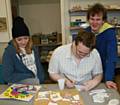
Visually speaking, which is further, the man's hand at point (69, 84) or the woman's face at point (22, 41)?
the woman's face at point (22, 41)

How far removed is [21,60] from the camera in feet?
6.43

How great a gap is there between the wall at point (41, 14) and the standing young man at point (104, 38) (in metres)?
2.30

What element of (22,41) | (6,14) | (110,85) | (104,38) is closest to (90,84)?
(110,85)

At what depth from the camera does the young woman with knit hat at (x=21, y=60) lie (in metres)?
1.91

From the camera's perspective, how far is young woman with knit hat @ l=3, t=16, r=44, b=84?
1.91 m

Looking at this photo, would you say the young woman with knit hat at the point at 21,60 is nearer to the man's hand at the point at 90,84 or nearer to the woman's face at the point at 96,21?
the man's hand at the point at 90,84

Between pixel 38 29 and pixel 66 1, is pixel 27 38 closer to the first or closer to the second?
pixel 66 1

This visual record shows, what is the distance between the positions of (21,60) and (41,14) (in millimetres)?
2527

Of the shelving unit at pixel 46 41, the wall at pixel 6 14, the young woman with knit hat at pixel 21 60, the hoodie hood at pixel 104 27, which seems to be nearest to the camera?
the young woman with knit hat at pixel 21 60

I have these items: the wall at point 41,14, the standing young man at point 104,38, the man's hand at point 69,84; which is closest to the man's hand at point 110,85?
the standing young man at point 104,38

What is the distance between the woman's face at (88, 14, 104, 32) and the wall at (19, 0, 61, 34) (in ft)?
7.53

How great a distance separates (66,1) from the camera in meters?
3.63

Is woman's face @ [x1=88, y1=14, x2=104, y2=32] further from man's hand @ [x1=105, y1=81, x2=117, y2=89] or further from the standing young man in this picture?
man's hand @ [x1=105, y1=81, x2=117, y2=89]

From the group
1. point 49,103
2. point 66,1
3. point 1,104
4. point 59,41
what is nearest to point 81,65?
point 49,103
